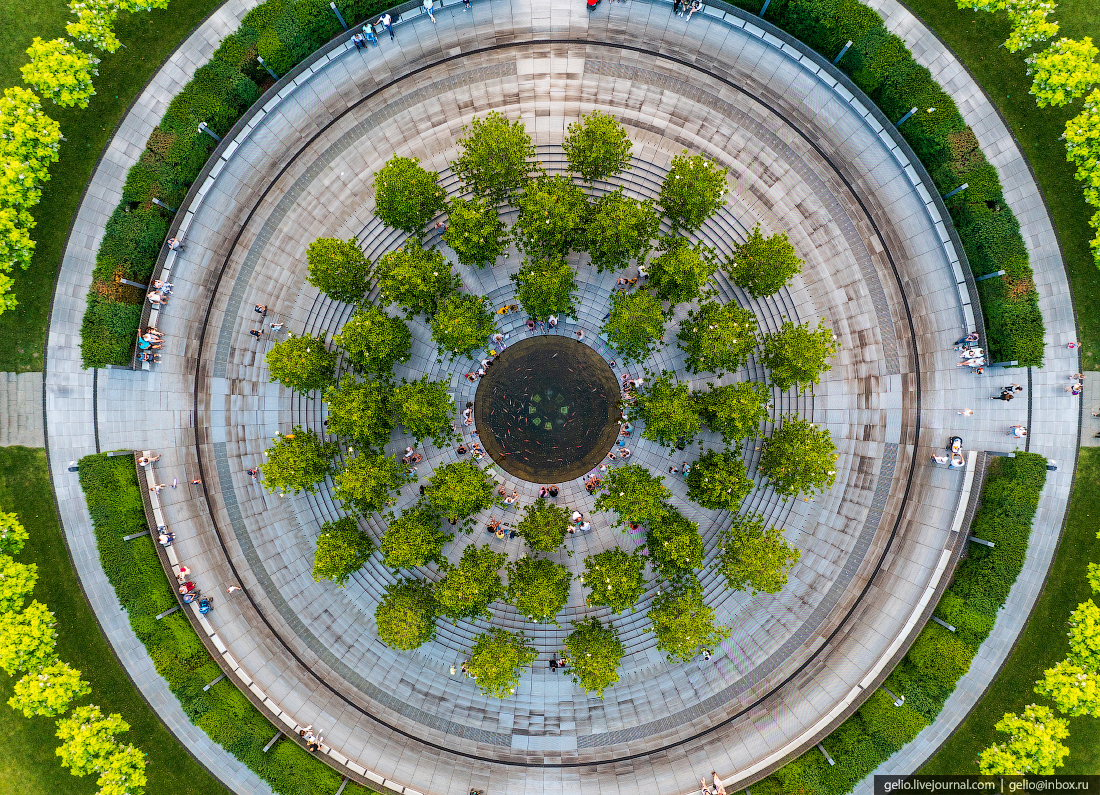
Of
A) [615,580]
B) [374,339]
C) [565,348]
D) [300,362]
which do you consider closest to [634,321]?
[565,348]

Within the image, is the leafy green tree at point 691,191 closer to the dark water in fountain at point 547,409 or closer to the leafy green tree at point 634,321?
the leafy green tree at point 634,321

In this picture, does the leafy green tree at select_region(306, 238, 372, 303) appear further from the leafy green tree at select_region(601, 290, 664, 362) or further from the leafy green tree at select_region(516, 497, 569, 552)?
the leafy green tree at select_region(516, 497, 569, 552)

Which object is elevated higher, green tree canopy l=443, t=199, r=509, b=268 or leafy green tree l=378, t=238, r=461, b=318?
green tree canopy l=443, t=199, r=509, b=268

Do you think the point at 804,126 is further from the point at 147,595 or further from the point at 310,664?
the point at 147,595

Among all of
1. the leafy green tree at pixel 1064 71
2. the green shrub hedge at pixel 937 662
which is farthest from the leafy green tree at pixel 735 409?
the leafy green tree at pixel 1064 71

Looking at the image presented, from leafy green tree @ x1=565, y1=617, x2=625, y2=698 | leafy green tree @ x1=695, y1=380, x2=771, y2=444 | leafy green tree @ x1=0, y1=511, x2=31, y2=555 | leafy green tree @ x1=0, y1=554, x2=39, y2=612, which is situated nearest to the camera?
leafy green tree @ x1=565, y1=617, x2=625, y2=698

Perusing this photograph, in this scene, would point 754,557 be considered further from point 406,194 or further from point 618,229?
point 406,194

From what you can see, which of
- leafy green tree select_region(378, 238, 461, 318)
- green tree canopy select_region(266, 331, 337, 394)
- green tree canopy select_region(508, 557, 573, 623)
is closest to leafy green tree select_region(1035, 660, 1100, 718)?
green tree canopy select_region(508, 557, 573, 623)
